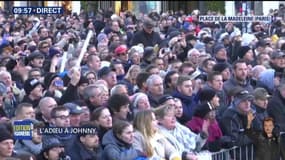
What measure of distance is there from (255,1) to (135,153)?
36.3m

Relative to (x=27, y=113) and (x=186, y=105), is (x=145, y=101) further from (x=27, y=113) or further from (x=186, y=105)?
(x=27, y=113)

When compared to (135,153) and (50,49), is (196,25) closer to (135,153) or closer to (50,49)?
(50,49)

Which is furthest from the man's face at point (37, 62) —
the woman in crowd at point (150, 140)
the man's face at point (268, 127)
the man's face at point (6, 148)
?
the man's face at point (6, 148)

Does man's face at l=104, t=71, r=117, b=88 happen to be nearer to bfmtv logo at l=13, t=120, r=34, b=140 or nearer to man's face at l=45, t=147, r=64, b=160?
man's face at l=45, t=147, r=64, b=160

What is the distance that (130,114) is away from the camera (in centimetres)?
1190

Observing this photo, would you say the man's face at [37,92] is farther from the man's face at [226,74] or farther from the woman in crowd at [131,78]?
the man's face at [226,74]

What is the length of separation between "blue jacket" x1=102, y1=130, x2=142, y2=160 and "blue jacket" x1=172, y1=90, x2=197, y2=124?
6.82 feet

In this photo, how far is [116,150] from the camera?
1021cm

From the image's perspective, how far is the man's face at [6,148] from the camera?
9.26m

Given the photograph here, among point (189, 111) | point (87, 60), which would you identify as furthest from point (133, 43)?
point (189, 111)

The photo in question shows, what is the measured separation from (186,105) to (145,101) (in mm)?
937

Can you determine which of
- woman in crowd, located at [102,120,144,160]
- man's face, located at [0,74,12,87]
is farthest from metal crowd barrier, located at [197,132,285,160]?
man's face, located at [0,74,12,87]

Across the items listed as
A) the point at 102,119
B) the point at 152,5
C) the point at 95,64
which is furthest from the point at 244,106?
the point at 152,5

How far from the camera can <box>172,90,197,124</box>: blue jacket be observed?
1245 centimetres
